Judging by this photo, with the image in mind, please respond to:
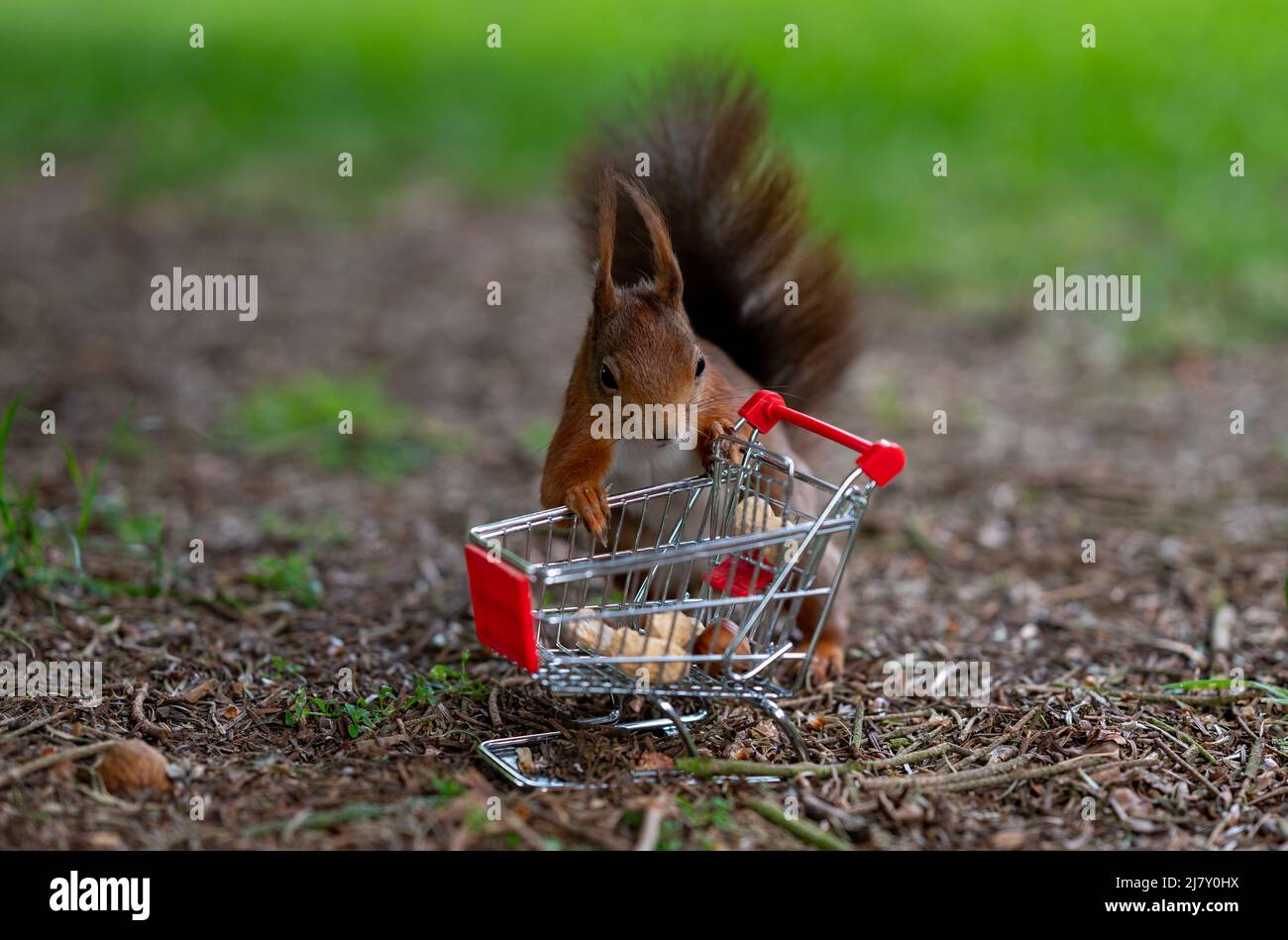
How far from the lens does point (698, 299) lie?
10.9ft

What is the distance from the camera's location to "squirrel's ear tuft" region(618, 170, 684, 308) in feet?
8.38

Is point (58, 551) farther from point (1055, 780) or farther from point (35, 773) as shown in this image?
point (1055, 780)

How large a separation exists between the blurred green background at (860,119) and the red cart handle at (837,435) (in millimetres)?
3364

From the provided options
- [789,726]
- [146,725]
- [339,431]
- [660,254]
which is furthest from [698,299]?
[339,431]

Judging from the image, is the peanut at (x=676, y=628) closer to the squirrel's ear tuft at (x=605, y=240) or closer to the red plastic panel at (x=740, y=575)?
the red plastic panel at (x=740, y=575)

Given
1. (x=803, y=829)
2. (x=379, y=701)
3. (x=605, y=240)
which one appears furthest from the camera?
(x=379, y=701)

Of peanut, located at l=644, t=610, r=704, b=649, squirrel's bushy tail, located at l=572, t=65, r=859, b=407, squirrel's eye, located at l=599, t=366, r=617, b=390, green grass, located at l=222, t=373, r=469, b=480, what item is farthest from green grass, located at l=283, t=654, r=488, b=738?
green grass, located at l=222, t=373, r=469, b=480

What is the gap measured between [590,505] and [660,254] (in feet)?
1.74

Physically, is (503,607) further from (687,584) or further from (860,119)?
(860,119)

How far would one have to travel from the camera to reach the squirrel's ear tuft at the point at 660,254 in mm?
2553

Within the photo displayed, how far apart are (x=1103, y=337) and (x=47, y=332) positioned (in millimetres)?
4727

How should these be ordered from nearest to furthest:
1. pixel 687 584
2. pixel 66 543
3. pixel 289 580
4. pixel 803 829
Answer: pixel 803 829
pixel 687 584
pixel 289 580
pixel 66 543

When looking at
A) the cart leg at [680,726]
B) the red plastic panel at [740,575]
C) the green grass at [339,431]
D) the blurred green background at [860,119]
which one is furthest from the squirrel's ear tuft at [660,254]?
the blurred green background at [860,119]

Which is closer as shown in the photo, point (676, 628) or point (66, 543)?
point (676, 628)
